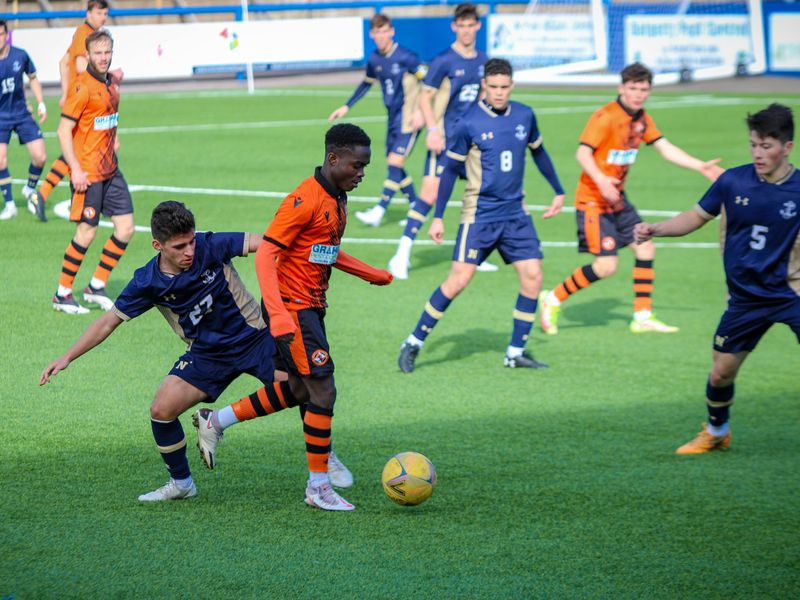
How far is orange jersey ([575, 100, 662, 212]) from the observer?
1102cm

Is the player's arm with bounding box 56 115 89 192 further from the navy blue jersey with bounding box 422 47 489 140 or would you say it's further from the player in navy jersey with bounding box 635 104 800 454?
the player in navy jersey with bounding box 635 104 800 454

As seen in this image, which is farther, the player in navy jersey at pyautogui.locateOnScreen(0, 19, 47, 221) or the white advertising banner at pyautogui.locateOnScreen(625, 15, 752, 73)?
the white advertising banner at pyautogui.locateOnScreen(625, 15, 752, 73)

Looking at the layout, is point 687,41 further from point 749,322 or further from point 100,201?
point 749,322

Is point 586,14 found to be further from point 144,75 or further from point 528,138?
point 528,138

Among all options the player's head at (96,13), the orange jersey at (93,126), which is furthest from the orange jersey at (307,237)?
the player's head at (96,13)

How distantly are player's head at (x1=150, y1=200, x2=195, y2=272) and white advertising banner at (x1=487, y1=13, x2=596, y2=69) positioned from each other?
29.3m

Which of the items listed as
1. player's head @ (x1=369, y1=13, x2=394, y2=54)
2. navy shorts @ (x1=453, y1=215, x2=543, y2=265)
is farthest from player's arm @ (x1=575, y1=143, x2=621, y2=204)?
player's head @ (x1=369, y1=13, x2=394, y2=54)

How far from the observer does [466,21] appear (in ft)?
45.1

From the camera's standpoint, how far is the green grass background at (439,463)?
586 centimetres

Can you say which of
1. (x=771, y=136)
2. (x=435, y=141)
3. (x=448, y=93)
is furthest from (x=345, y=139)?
(x=448, y=93)

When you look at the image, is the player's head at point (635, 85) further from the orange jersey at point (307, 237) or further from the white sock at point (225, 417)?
the white sock at point (225, 417)

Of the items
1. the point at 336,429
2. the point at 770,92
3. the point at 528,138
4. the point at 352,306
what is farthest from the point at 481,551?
the point at 770,92

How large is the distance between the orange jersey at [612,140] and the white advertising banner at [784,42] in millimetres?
26475

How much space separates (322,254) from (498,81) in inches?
142
